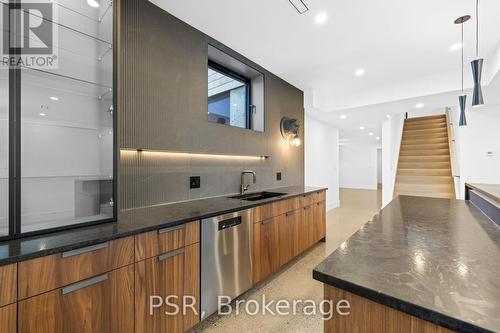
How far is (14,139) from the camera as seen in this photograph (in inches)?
44.1

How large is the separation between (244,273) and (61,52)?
6.88 ft

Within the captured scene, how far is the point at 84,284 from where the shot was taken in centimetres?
110

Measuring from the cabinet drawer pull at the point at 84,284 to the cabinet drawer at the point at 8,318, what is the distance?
0.16 metres

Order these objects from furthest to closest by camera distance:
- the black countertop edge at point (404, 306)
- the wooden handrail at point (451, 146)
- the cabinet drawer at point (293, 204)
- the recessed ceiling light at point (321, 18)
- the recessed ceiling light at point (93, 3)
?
the wooden handrail at point (451, 146), the cabinet drawer at point (293, 204), the recessed ceiling light at point (321, 18), the recessed ceiling light at point (93, 3), the black countertop edge at point (404, 306)

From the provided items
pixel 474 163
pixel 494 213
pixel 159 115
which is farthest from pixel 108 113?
pixel 474 163

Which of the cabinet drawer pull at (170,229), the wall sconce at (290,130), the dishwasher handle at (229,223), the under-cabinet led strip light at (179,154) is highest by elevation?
the wall sconce at (290,130)

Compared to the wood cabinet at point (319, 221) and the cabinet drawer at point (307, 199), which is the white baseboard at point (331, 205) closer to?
the wood cabinet at point (319, 221)

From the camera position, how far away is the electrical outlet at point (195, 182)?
230 cm

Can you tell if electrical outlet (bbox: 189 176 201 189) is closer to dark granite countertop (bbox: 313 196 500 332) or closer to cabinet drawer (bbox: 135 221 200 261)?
cabinet drawer (bbox: 135 221 200 261)

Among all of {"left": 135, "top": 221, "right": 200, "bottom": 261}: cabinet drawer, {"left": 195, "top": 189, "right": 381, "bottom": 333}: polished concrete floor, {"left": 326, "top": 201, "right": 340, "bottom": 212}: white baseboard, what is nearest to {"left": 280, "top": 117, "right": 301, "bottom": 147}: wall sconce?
{"left": 195, "top": 189, "right": 381, "bottom": 333}: polished concrete floor

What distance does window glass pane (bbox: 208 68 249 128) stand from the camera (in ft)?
8.99

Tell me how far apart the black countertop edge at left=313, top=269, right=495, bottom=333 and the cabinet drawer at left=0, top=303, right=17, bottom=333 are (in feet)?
4.05

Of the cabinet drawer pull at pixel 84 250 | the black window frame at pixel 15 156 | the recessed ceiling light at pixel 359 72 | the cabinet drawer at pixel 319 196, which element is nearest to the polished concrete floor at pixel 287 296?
the cabinet drawer at pixel 319 196

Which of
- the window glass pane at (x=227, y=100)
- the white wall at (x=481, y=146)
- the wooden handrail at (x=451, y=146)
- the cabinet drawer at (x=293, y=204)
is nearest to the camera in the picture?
the cabinet drawer at (x=293, y=204)
